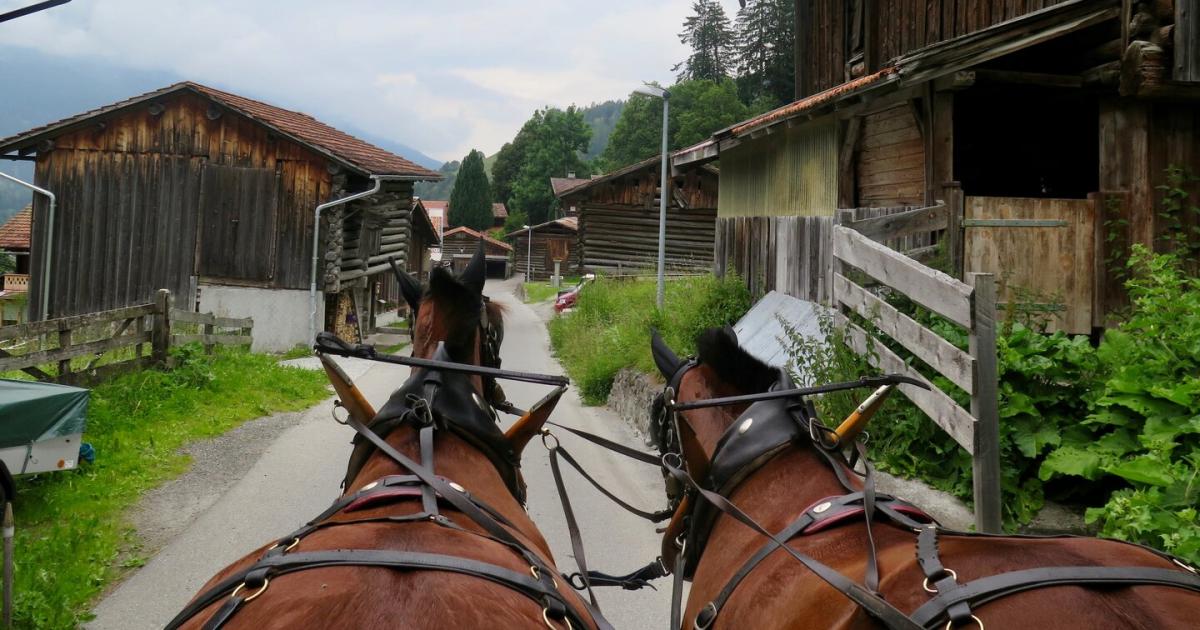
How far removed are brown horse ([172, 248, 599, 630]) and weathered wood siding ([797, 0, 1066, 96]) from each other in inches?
337

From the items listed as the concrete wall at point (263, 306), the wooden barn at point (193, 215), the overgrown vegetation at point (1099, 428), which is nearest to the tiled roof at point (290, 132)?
the wooden barn at point (193, 215)

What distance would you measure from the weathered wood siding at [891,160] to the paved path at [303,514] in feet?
14.4

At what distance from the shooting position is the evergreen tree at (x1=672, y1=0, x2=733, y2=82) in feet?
268

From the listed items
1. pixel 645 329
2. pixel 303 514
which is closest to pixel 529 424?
pixel 303 514

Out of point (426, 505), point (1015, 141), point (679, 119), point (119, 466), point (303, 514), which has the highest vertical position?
point (679, 119)

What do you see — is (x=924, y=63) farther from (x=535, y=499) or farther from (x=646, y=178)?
(x=646, y=178)

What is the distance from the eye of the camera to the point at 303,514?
7559mm

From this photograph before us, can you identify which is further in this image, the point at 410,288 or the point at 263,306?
the point at 263,306

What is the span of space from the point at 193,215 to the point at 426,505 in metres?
21.3

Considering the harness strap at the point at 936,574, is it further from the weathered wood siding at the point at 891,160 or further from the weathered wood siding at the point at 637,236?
the weathered wood siding at the point at 637,236

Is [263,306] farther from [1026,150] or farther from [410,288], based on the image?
[410,288]

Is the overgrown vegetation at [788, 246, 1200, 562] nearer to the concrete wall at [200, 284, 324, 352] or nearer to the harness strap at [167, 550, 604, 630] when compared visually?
the harness strap at [167, 550, 604, 630]

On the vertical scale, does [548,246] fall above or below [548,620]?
above

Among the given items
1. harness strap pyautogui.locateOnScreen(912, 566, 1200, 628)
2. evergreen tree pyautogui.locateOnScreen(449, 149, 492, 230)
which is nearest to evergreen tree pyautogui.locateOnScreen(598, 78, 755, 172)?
evergreen tree pyautogui.locateOnScreen(449, 149, 492, 230)
